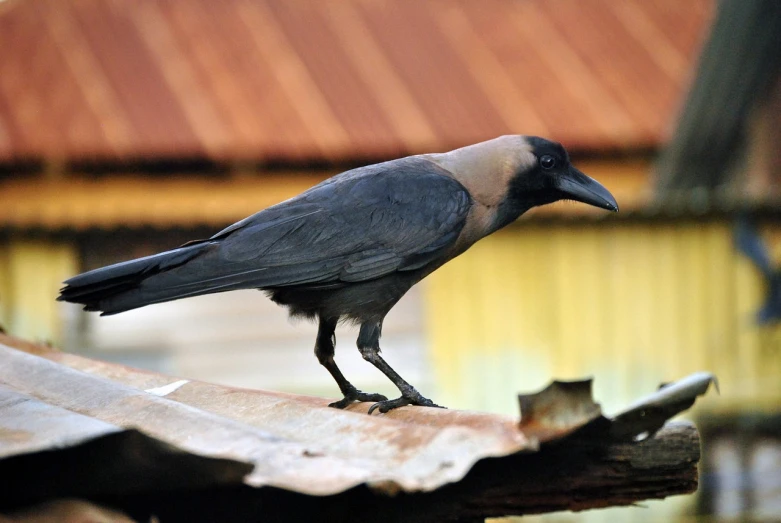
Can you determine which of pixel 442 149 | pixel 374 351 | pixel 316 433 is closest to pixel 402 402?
pixel 374 351

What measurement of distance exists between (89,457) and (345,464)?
1.46 feet

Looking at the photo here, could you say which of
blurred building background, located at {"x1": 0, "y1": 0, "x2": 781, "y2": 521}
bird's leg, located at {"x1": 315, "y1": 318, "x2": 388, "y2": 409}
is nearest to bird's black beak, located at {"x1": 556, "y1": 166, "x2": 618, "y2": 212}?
bird's leg, located at {"x1": 315, "y1": 318, "x2": 388, "y2": 409}

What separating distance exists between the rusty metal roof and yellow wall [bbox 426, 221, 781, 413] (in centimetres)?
361

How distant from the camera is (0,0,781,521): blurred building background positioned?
880cm

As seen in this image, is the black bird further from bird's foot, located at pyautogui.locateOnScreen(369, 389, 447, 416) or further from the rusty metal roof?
bird's foot, located at pyautogui.locateOnScreen(369, 389, 447, 416)

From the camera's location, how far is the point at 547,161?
3879 millimetres

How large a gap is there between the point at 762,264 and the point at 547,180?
18.0ft

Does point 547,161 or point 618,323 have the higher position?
point 547,161

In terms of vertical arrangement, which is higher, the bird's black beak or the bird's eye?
the bird's eye

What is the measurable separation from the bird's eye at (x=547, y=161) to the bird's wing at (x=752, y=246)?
Answer: 17.7 feet

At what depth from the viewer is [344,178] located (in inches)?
146

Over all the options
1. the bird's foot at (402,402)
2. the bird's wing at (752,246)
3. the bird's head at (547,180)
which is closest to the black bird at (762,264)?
the bird's wing at (752,246)

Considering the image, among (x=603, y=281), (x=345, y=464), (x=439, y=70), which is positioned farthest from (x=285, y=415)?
(x=439, y=70)

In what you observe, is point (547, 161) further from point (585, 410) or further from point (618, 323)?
point (618, 323)
